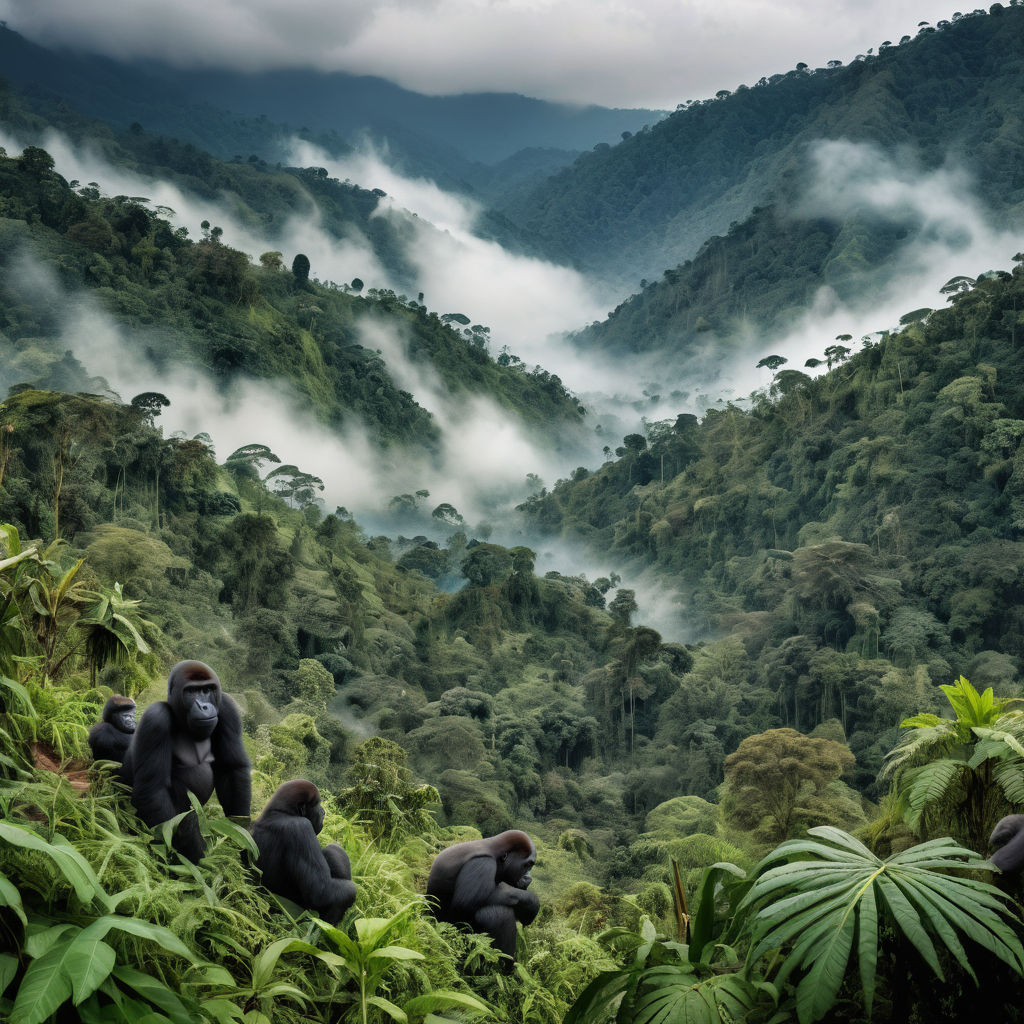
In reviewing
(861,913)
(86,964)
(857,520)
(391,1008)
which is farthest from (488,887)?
(857,520)

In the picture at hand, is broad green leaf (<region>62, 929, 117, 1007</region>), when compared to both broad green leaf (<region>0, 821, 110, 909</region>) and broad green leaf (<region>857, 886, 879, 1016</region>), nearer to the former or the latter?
broad green leaf (<region>0, 821, 110, 909</region>)

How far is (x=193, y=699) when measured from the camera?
12.2 ft

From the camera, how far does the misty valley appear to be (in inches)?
127

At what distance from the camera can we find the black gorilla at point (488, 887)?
421cm

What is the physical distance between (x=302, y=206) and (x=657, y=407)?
150 ft

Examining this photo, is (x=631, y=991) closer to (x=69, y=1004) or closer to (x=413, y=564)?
(x=69, y=1004)

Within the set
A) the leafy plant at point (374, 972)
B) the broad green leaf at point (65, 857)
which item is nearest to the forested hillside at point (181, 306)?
the leafy plant at point (374, 972)

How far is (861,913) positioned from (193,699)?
2.38 m

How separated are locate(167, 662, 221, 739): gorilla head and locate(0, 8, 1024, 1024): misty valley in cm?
2

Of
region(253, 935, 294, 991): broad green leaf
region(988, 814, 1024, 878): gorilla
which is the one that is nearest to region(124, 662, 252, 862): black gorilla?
region(253, 935, 294, 991): broad green leaf

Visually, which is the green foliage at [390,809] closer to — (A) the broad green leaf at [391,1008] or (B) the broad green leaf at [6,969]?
(A) the broad green leaf at [391,1008]

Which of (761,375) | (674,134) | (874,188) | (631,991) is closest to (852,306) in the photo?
(761,375)

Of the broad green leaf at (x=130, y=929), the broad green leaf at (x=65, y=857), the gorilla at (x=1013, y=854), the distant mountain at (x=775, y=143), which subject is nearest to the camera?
the broad green leaf at (x=65, y=857)

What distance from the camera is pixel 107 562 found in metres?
25.8
